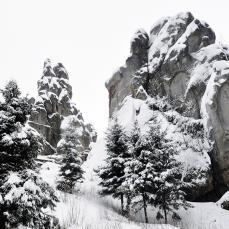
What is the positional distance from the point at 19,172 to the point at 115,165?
42.4 feet

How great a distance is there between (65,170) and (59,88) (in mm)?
39199

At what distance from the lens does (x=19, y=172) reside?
8.45m

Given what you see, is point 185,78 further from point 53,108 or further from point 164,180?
point 53,108

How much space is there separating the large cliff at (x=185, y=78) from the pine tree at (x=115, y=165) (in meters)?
8.78

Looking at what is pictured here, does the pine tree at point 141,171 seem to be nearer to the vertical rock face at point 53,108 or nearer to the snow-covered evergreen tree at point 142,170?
the snow-covered evergreen tree at point 142,170

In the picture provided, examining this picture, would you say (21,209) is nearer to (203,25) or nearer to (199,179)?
(199,179)

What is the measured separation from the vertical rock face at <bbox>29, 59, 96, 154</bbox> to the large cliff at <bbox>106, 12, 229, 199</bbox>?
558 inches

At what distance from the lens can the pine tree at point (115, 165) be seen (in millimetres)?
20969

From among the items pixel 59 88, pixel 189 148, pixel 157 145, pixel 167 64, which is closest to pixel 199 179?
pixel 189 148

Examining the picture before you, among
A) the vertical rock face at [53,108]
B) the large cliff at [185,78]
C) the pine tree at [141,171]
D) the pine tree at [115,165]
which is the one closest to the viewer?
the pine tree at [141,171]

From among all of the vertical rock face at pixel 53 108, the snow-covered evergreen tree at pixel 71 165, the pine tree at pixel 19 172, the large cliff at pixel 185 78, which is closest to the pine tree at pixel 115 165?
the snow-covered evergreen tree at pixel 71 165

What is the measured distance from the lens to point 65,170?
23422mm

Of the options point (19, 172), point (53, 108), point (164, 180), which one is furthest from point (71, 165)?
point (53, 108)

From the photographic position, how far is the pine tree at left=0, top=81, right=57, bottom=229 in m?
7.58
